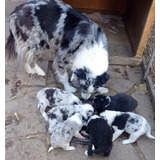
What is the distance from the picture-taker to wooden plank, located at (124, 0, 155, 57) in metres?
3.87

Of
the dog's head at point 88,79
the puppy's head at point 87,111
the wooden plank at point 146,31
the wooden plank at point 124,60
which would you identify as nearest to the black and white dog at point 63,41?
the dog's head at point 88,79

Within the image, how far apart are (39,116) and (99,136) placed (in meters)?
1.04

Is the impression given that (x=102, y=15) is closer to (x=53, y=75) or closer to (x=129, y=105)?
(x=53, y=75)

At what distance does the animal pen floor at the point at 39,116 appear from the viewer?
2836mm

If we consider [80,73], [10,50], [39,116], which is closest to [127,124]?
[80,73]

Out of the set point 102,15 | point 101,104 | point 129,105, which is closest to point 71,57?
point 101,104

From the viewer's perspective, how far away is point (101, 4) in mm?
6062

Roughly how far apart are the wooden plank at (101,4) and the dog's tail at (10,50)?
2781 millimetres

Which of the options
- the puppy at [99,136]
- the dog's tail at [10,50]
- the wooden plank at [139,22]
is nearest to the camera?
the puppy at [99,136]

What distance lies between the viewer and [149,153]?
9.77 feet

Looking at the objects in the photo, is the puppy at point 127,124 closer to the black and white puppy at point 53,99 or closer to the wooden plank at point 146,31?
the black and white puppy at point 53,99

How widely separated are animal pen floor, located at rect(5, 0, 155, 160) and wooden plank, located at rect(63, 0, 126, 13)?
6.42 feet

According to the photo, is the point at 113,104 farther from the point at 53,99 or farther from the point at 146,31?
the point at 146,31

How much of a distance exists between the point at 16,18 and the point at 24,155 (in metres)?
2.08
